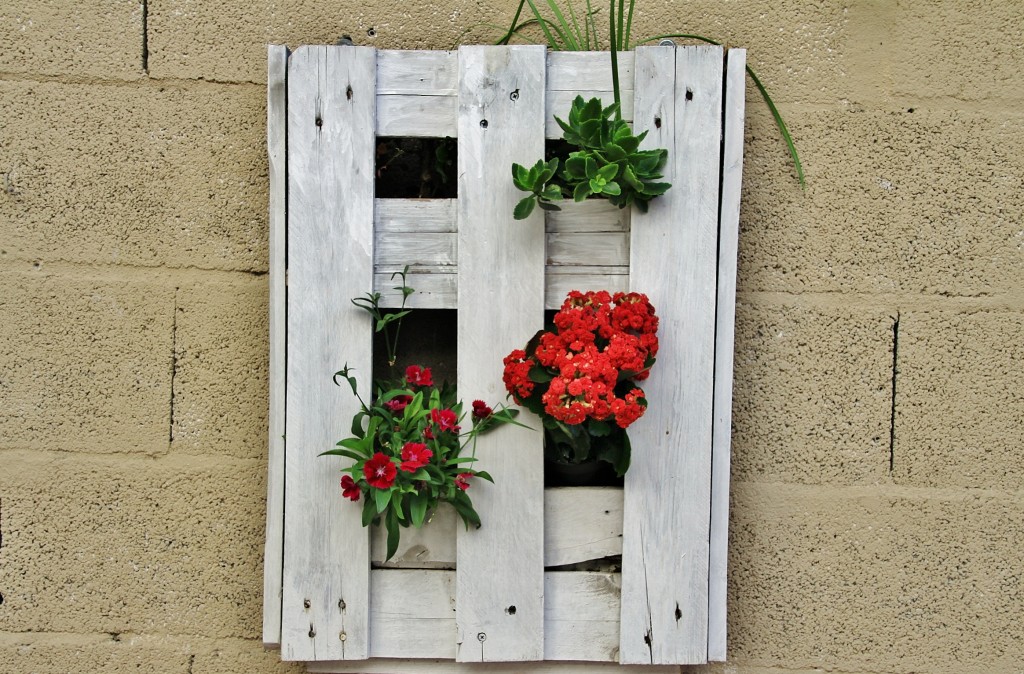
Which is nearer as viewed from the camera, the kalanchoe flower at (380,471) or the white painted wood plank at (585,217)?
the kalanchoe flower at (380,471)

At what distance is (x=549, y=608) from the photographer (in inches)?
61.0

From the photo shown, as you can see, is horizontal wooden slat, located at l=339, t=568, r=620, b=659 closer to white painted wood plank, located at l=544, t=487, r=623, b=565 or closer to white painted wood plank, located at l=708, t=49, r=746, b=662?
white painted wood plank, located at l=544, t=487, r=623, b=565

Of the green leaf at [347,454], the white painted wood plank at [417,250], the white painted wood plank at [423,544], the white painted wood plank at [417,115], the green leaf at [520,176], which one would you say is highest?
the white painted wood plank at [417,115]

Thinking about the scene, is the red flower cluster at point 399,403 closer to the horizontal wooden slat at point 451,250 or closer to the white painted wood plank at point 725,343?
the horizontal wooden slat at point 451,250

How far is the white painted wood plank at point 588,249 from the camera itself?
4.99ft

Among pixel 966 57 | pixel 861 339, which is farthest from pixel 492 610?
pixel 966 57

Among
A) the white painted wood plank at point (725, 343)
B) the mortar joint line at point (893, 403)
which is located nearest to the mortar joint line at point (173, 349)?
the white painted wood plank at point (725, 343)

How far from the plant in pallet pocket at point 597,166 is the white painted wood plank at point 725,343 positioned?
142 mm

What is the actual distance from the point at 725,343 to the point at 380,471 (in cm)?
68

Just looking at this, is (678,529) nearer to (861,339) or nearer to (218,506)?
(861,339)

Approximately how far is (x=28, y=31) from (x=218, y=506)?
3.42 feet

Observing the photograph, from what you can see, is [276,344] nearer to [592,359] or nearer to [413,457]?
[413,457]

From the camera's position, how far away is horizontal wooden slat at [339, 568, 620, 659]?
1549 mm

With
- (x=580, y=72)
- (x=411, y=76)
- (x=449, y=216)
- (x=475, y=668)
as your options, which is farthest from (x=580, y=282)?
(x=475, y=668)
